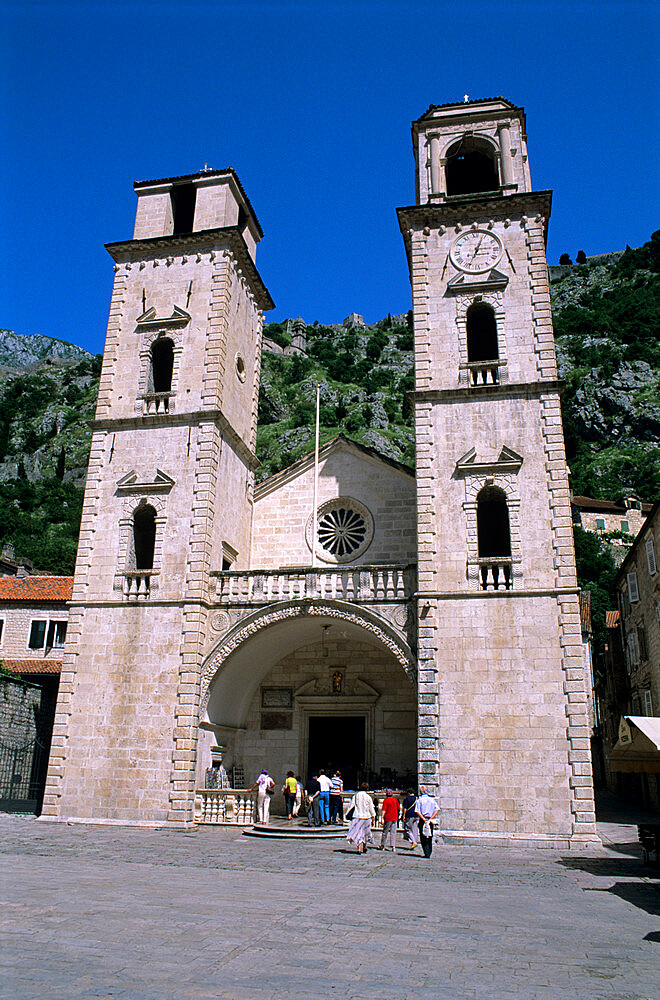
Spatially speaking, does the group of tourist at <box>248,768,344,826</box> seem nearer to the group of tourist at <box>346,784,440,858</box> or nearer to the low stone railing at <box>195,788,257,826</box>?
the low stone railing at <box>195,788,257,826</box>

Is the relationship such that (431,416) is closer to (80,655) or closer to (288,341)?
(80,655)

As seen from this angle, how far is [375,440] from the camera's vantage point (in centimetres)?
7100

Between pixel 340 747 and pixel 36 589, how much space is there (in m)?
15.5

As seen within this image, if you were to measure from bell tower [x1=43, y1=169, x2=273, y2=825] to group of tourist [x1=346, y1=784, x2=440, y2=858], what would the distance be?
4.48 meters

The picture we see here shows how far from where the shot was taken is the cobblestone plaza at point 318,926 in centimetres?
534

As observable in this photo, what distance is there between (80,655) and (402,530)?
30.3ft

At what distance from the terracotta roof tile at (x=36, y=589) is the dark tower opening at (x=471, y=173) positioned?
1997 cm

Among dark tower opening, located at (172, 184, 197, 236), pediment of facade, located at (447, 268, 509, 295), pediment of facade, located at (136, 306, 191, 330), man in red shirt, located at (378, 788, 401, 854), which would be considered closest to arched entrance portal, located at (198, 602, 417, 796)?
man in red shirt, located at (378, 788, 401, 854)

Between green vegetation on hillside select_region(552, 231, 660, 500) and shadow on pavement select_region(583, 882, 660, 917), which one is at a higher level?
green vegetation on hillside select_region(552, 231, 660, 500)

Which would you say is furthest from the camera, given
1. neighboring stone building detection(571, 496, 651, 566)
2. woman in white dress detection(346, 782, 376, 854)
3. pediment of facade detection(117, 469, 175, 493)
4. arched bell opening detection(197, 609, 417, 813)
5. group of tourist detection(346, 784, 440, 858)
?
neighboring stone building detection(571, 496, 651, 566)

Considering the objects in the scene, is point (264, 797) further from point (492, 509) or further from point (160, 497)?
point (492, 509)

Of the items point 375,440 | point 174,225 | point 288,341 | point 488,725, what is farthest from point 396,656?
point 288,341

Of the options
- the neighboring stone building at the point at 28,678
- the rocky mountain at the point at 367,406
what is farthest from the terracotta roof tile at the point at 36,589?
the rocky mountain at the point at 367,406

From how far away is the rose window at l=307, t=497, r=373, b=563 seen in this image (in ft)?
69.8
